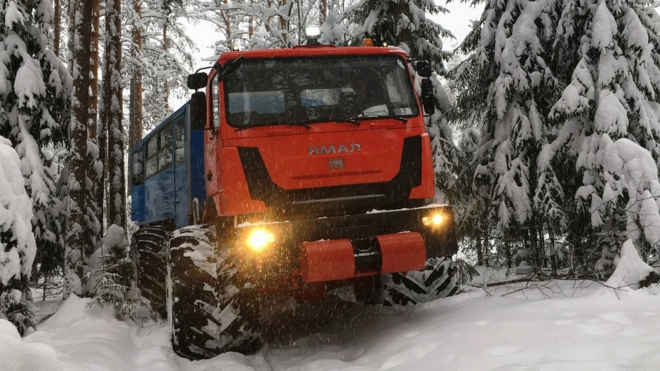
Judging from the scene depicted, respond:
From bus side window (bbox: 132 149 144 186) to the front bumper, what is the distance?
620 centimetres

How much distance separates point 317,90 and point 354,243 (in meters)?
1.68

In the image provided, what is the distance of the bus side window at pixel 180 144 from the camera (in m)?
7.74

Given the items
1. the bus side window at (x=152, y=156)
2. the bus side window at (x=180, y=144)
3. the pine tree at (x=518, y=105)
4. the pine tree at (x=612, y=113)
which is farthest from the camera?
the pine tree at (x=518, y=105)

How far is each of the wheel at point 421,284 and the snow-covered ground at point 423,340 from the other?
151 millimetres

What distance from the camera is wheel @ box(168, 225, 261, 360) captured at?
5281 millimetres

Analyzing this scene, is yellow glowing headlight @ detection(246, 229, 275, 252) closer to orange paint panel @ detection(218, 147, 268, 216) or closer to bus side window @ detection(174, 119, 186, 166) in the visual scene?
orange paint panel @ detection(218, 147, 268, 216)

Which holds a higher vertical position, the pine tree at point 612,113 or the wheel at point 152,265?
the pine tree at point 612,113

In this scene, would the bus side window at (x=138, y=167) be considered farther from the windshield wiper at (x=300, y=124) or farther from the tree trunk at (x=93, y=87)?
the windshield wiper at (x=300, y=124)

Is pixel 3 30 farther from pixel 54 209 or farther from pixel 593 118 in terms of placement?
pixel 593 118

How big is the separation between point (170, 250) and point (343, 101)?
7.79 ft

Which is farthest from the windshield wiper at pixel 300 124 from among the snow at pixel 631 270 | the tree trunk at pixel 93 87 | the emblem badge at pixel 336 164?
the tree trunk at pixel 93 87

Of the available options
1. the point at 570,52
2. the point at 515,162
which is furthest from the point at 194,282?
the point at 570,52

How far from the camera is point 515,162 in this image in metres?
10.8

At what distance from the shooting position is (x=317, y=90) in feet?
19.2
